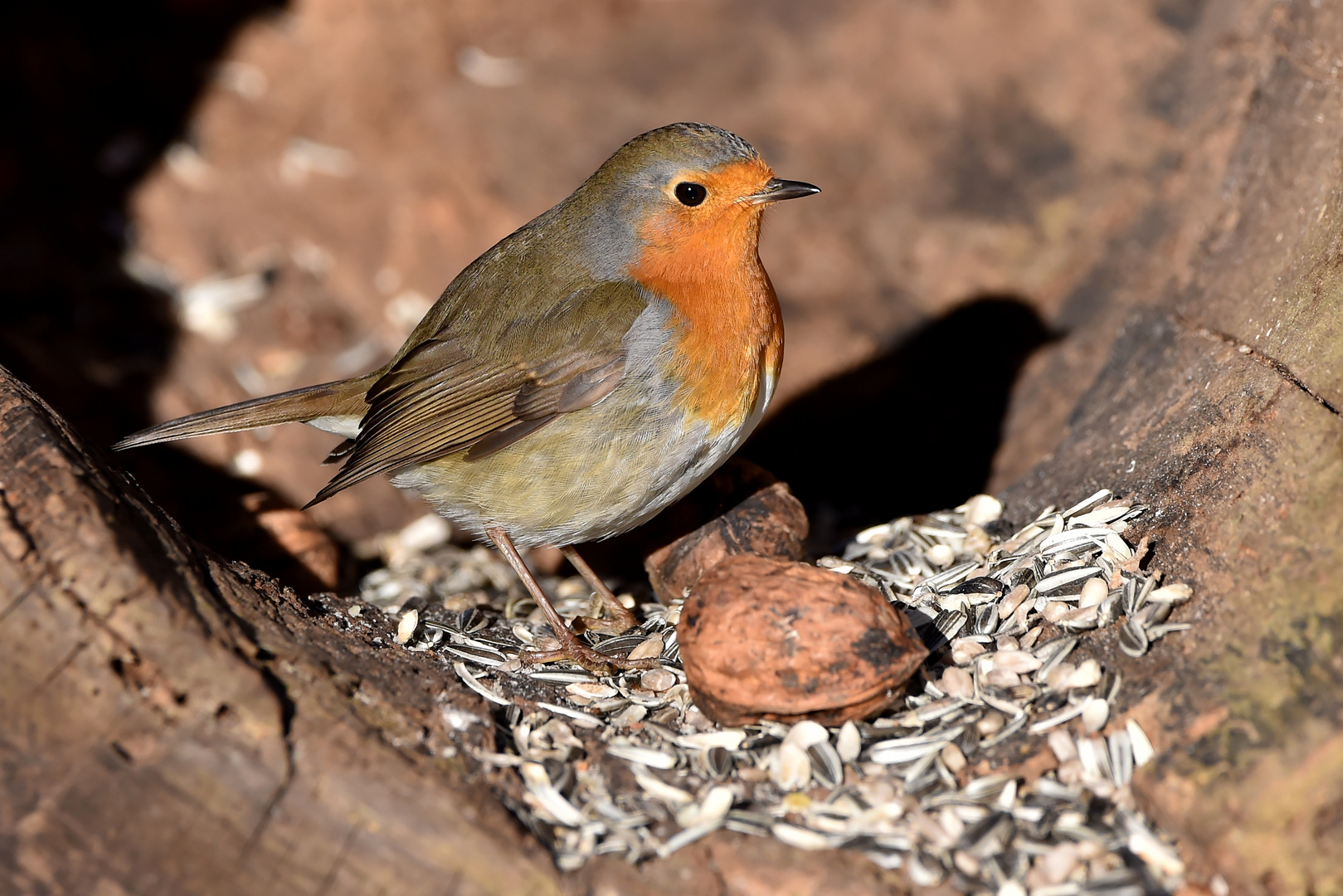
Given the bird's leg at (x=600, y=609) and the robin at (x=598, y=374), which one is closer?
the robin at (x=598, y=374)

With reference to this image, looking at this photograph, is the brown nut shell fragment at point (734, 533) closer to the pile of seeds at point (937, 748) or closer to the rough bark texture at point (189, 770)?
the pile of seeds at point (937, 748)

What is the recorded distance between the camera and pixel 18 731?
2.08m

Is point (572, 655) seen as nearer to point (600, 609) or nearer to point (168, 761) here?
point (600, 609)

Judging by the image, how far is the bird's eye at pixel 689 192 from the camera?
3.28 m

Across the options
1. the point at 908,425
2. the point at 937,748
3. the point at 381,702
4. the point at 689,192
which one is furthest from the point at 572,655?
the point at 908,425

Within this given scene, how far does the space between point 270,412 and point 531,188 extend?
8.63 ft

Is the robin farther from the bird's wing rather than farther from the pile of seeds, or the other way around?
the pile of seeds

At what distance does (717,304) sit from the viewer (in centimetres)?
321

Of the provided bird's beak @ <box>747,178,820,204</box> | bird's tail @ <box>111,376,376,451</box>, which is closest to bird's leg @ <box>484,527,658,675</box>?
bird's tail @ <box>111,376,376,451</box>

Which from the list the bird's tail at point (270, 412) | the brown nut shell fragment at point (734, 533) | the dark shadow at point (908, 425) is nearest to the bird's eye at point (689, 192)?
the brown nut shell fragment at point (734, 533)

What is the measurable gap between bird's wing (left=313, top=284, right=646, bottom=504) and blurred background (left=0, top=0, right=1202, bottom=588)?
84 centimetres

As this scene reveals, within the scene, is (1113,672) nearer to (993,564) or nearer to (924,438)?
(993,564)

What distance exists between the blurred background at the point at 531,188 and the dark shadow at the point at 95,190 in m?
0.02

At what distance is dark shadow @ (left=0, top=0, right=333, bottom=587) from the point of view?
463 cm
